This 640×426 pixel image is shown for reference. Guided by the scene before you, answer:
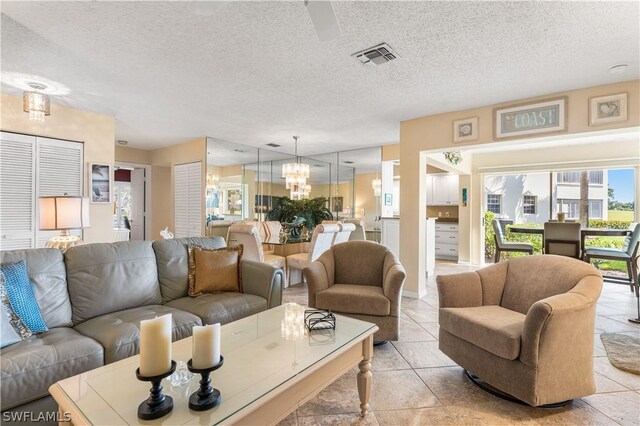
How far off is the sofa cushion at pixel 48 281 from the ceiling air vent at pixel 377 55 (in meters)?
2.70

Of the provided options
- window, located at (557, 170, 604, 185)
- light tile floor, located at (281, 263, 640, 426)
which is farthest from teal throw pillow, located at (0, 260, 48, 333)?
window, located at (557, 170, 604, 185)

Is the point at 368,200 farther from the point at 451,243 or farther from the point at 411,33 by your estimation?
the point at 411,33

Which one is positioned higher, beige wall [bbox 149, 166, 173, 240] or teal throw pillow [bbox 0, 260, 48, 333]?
beige wall [bbox 149, 166, 173, 240]

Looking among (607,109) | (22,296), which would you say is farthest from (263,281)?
(607,109)

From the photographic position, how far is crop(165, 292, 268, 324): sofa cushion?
7.27ft

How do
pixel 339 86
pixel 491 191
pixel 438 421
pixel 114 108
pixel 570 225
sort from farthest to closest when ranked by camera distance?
1. pixel 491 191
2. pixel 570 225
3. pixel 114 108
4. pixel 339 86
5. pixel 438 421

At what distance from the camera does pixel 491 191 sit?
289 inches

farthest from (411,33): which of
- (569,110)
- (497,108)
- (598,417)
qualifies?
(598,417)

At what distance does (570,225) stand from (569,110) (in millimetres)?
2248

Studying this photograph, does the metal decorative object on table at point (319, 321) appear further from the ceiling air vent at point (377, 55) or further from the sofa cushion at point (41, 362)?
the ceiling air vent at point (377, 55)

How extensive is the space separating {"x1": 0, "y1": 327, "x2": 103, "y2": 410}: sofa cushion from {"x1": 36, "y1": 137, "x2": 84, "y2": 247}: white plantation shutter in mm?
3003

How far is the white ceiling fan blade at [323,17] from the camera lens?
1.41m

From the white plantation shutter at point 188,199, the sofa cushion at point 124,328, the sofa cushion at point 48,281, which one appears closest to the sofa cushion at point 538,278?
the sofa cushion at point 124,328

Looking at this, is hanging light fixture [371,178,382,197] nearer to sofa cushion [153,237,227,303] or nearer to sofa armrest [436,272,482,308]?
sofa armrest [436,272,482,308]
